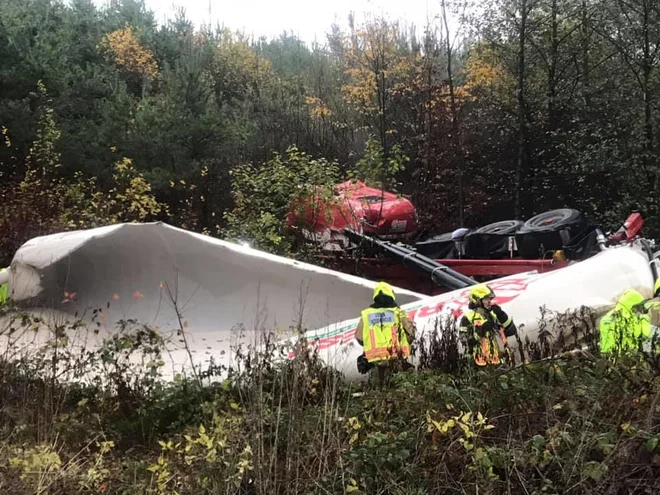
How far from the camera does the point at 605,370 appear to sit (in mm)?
2854

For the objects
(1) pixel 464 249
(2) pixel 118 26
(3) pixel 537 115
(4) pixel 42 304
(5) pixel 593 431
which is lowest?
(5) pixel 593 431

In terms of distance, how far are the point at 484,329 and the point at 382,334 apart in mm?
707

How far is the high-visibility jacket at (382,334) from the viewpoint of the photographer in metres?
4.10

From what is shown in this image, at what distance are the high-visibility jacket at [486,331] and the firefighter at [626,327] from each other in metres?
0.60

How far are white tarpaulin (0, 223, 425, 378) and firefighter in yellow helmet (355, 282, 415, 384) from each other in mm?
2140

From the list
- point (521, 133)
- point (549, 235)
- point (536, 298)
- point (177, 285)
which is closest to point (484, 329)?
point (536, 298)

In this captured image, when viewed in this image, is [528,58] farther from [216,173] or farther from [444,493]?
[444,493]

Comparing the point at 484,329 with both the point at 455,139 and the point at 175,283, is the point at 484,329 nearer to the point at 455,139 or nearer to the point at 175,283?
the point at 175,283

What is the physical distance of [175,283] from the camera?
22.8ft

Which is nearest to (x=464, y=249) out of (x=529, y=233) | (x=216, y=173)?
(x=529, y=233)

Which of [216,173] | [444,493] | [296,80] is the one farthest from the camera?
[296,80]

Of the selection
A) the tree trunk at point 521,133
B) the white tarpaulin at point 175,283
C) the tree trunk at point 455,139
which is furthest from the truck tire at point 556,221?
the tree trunk at point 521,133

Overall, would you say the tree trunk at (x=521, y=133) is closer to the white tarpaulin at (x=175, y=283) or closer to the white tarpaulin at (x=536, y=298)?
the white tarpaulin at (x=175, y=283)

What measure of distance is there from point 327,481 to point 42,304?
16.3 ft
